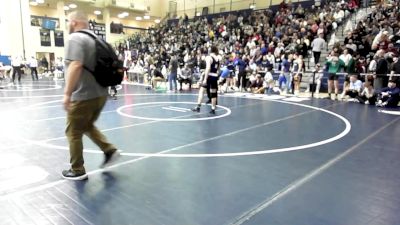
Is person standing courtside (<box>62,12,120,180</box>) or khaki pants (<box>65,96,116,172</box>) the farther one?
khaki pants (<box>65,96,116,172</box>)

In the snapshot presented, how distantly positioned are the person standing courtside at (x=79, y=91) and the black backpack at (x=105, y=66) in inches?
2.0

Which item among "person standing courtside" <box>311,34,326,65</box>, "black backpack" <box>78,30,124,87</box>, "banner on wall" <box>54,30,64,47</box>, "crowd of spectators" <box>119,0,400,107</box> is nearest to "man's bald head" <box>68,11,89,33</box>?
"black backpack" <box>78,30,124,87</box>

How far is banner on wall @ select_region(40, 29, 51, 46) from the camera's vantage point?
29059 mm

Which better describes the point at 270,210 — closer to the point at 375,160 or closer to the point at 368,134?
the point at 375,160

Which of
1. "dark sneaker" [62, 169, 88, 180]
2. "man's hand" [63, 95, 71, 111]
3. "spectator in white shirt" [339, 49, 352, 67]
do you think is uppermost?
"spectator in white shirt" [339, 49, 352, 67]

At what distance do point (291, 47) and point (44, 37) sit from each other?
2285 centimetres

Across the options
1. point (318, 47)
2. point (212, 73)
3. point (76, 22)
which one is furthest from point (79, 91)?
point (318, 47)

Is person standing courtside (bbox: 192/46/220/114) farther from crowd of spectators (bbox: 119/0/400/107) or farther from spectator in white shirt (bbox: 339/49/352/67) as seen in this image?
spectator in white shirt (bbox: 339/49/352/67)

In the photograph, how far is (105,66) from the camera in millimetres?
3553

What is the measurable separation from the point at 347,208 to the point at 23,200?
2.99 meters

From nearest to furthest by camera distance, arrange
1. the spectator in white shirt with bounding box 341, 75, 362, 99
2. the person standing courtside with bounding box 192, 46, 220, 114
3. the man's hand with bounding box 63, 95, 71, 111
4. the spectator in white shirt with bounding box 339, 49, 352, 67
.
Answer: the man's hand with bounding box 63, 95, 71, 111 < the person standing courtside with bounding box 192, 46, 220, 114 < the spectator in white shirt with bounding box 341, 75, 362, 99 < the spectator in white shirt with bounding box 339, 49, 352, 67

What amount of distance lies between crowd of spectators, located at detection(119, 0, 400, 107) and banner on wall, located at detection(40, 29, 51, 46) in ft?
36.6

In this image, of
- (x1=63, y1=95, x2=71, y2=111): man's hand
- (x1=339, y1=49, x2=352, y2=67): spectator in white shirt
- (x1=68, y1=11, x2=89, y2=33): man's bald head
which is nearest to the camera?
(x1=63, y1=95, x2=71, y2=111): man's hand

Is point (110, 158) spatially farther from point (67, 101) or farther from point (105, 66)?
point (105, 66)
